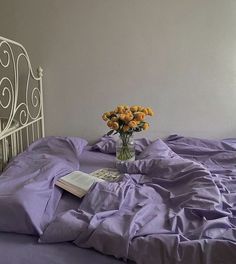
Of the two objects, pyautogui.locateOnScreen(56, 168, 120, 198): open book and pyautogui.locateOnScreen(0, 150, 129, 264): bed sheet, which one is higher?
pyautogui.locateOnScreen(56, 168, 120, 198): open book

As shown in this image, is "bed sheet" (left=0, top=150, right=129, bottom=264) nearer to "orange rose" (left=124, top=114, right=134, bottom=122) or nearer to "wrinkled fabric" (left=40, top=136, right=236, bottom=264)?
"wrinkled fabric" (left=40, top=136, right=236, bottom=264)

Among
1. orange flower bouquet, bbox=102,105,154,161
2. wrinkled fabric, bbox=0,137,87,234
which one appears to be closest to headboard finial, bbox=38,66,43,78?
wrinkled fabric, bbox=0,137,87,234

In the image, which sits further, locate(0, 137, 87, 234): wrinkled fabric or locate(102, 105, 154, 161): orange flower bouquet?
locate(102, 105, 154, 161): orange flower bouquet

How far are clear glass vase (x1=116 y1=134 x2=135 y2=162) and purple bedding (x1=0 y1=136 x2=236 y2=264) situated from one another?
13 cm

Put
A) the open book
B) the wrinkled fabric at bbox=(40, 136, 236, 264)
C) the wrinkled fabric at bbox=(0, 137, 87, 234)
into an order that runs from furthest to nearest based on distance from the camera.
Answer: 1. the open book
2. the wrinkled fabric at bbox=(0, 137, 87, 234)
3. the wrinkled fabric at bbox=(40, 136, 236, 264)

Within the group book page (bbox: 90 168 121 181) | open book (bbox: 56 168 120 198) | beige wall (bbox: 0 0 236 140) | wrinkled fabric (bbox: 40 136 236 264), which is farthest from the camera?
beige wall (bbox: 0 0 236 140)

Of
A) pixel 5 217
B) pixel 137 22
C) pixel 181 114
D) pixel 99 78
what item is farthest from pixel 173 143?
pixel 5 217

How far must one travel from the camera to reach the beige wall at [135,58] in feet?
6.87

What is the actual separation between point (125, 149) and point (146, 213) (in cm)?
63

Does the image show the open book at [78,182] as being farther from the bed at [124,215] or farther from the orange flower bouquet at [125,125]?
the orange flower bouquet at [125,125]

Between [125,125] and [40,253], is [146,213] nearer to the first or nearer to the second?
[40,253]

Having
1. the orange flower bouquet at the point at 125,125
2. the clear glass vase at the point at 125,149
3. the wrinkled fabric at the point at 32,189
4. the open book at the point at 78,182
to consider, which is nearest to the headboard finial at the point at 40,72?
the wrinkled fabric at the point at 32,189

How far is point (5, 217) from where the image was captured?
3.55 feet

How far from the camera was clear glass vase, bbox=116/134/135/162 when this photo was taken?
67.3 inches
